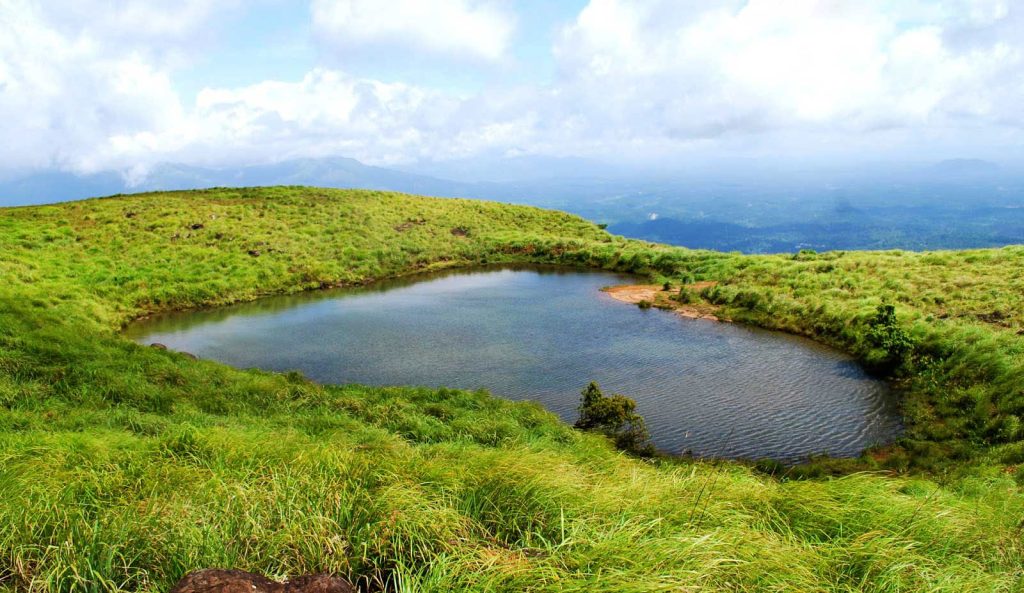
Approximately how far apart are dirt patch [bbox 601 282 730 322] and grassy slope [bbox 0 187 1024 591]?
194 cm

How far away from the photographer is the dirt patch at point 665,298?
25422 millimetres

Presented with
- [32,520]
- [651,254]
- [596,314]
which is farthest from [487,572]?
[651,254]

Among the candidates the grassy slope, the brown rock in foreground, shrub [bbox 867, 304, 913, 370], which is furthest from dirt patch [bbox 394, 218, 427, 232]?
the brown rock in foreground

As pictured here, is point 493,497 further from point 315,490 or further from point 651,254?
point 651,254

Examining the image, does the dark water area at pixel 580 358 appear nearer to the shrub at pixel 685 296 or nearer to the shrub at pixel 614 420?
the shrub at pixel 614 420

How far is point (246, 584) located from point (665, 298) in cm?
2754

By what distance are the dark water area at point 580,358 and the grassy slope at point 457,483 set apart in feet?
5.98

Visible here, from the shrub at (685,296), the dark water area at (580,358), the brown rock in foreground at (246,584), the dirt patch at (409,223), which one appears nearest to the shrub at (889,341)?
the dark water area at (580,358)

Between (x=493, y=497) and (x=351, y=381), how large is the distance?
520 inches

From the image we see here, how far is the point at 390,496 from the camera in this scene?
4562mm

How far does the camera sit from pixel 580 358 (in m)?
19.0

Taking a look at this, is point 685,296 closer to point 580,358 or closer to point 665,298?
point 665,298

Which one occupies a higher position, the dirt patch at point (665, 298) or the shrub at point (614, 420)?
the dirt patch at point (665, 298)

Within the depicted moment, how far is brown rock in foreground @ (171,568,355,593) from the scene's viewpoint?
295 centimetres
